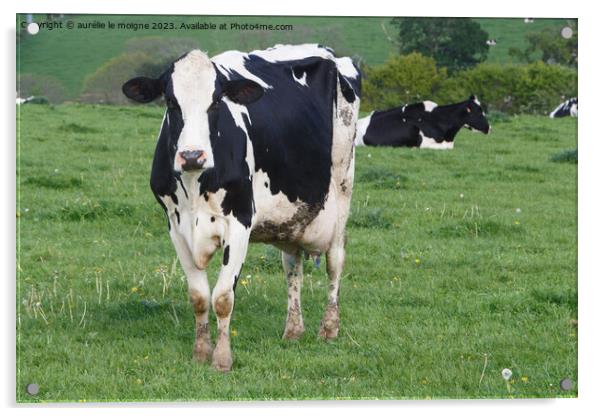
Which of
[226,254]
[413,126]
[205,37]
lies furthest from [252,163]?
[413,126]

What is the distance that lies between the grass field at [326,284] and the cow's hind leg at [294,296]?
120mm

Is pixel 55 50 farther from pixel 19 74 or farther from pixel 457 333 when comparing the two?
pixel 457 333

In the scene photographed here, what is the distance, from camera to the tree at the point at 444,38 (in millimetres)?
9312

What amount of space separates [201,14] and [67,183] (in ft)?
18.5

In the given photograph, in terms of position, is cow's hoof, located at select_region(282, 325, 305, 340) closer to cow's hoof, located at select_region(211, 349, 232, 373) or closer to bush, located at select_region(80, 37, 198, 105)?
cow's hoof, located at select_region(211, 349, 232, 373)

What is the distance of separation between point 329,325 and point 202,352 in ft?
4.02

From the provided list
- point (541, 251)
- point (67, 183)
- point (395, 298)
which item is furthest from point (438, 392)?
point (67, 183)

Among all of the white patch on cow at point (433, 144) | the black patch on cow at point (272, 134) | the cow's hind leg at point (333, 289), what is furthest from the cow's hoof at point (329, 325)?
the white patch on cow at point (433, 144)

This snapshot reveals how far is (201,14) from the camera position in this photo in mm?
8859

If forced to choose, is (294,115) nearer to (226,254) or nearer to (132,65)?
(132,65)

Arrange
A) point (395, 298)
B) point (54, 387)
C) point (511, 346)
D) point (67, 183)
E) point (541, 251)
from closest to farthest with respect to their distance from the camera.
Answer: point (54, 387), point (511, 346), point (395, 298), point (541, 251), point (67, 183)

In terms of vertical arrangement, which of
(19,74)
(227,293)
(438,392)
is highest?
(19,74)

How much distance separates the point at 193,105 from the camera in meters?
8.52

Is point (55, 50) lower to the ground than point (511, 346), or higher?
higher
